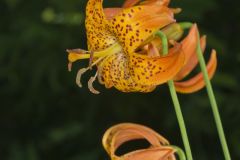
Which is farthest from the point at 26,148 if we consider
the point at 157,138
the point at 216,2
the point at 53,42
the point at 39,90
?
the point at 157,138

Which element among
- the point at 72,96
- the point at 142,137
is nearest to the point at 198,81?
the point at 142,137

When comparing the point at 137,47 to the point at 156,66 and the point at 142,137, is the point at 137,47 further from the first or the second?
the point at 142,137

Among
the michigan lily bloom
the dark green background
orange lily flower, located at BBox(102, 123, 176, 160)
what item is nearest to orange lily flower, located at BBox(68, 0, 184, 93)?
the michigan lily bloom

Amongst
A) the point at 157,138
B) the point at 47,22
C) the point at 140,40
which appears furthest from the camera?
the point at 47,22

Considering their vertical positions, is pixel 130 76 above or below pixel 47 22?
below

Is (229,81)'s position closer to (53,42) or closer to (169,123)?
(169,123)

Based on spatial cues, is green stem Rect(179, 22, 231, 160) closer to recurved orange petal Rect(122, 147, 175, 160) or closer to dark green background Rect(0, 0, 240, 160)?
recurved orange petal Rect(122, 147, 175, 160)

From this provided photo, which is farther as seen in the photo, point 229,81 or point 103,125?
point 103,125
